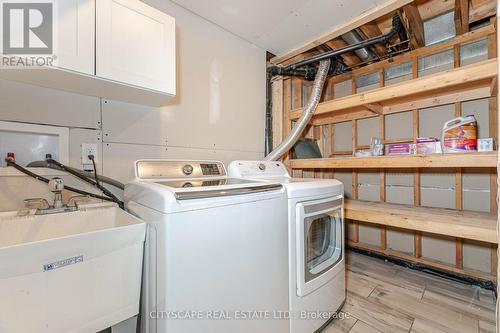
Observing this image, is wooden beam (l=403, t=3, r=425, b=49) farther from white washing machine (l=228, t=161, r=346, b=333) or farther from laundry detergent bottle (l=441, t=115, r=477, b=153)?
white washing machine (l=228, t=161, r=346, b=333)

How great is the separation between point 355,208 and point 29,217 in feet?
7.46

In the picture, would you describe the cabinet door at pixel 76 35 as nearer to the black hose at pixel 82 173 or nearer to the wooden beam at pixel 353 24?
the black hose at pixel 82 173

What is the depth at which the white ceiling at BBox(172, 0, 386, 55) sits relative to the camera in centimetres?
177

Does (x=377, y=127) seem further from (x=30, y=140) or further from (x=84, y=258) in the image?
(x=30, y=140)

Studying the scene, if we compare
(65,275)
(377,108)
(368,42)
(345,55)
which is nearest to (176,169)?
(65,275)

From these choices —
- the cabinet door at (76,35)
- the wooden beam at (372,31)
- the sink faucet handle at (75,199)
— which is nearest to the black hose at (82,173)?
the sink faucet handle at (75,199)

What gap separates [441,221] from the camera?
5.22 feet

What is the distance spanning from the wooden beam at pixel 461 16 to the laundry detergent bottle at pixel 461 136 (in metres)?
0.92

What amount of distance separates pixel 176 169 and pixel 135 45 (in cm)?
77

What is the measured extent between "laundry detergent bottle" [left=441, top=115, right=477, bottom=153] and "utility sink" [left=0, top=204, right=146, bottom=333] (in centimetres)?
203

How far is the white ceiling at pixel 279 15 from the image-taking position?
69.6 inches

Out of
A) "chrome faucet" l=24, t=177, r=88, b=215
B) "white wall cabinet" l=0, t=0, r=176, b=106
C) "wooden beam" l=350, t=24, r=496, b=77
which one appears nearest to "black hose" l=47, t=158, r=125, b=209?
"chrome faucet" l=24, t=177, r=88, b=215

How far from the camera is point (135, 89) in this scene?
1.31 metres

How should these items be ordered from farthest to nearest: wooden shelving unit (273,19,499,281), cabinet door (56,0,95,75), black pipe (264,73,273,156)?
black pipe (264,73,273,156), wooden shelving unit (273,19,499,281), cabinet door (56,0,95,75)
